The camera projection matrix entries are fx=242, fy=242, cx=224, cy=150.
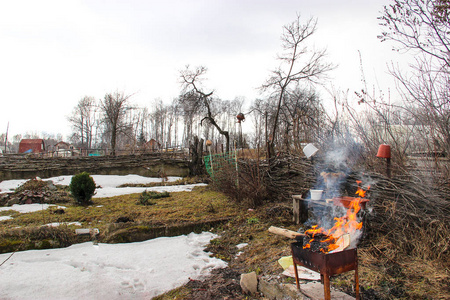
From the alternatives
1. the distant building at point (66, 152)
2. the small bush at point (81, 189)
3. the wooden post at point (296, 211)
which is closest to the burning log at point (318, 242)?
the wooden post at point (296, 211)

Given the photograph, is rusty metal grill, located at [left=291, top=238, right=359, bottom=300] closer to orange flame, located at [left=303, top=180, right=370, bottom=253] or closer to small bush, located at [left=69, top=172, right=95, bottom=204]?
orange flame, located at [left=303, top=180, right=370, bottom=253]

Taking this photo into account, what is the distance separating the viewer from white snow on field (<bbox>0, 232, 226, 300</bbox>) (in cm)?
253

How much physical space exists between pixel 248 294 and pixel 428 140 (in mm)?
3044

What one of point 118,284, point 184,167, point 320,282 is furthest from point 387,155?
point 184,167

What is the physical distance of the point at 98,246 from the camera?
3.67 meters

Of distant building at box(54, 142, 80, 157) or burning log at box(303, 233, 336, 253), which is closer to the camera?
burning log at box(303, 233, 336, 253)

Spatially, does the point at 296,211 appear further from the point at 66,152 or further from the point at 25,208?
the point at 66,152

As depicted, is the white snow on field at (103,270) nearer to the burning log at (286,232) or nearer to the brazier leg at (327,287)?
the burning log at (286,232)

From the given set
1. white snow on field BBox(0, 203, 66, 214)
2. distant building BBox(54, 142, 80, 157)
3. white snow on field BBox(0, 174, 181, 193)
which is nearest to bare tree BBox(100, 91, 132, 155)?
distant building BBox(54, 142, 80, 157)

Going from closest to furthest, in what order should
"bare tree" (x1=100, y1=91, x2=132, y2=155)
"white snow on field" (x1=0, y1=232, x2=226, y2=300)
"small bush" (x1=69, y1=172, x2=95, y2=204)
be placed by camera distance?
"white snow on field" (x1=0, y1=232, x2=226, y2=300), "small bush" (x1=69, y1=172, x2=95, y2=204), "bare tree" (x1=100, y1=91, x2=132, y2=155)

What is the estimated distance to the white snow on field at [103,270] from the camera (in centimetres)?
253

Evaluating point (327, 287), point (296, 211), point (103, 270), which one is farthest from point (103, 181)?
point (327, 287)

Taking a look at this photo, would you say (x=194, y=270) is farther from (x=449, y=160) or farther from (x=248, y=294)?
(x=449, y=160)

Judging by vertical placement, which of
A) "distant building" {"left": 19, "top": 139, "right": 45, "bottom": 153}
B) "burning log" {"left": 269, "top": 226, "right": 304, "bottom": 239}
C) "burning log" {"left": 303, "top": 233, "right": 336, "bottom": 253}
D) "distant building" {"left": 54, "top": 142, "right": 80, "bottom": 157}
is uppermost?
"distant building" {"left": 19, "top": 139, "right": 45, "bottom": 153}
